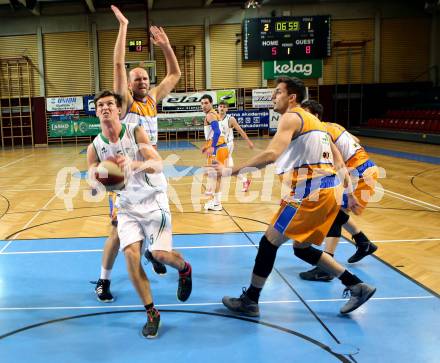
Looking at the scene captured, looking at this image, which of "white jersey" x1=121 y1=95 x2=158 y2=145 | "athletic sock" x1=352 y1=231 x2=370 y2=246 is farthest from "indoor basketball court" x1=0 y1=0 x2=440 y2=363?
"athletic sock" x1=352 y1=231 x2=370 y2=246

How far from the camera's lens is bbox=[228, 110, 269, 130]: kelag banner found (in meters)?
23.8

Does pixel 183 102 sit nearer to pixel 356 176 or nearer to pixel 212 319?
pixel 356 176

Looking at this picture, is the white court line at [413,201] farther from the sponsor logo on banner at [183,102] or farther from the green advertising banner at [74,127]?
the green advertising banner at [74,127]

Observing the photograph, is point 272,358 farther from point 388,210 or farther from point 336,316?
point 388,210

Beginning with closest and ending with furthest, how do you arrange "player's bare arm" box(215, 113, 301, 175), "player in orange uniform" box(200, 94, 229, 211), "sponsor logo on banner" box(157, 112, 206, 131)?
"player's bare arm" box(215, 113, 301, 175) → "player in orange uniform" box(200, 94, 229, 211) → "sponsor logo on banner" box(157, 112, 206, 131)

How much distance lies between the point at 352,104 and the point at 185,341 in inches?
915

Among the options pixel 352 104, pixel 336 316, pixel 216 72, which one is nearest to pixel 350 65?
pixel 352 104

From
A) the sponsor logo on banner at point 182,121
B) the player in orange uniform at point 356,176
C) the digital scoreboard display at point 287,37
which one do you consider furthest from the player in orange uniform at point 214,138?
the digital scoreboard display at point 287,37

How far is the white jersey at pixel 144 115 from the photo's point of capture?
4.60 m

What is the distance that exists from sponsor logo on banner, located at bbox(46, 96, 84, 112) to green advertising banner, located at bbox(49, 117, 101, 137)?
57cm

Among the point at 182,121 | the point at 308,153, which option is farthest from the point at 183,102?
the point at 308,153

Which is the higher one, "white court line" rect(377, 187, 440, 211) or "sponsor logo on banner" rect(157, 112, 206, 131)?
"sponsor logo on banner" rect(157, 112, 206, 131)

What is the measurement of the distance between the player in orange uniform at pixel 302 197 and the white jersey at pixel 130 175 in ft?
3.16

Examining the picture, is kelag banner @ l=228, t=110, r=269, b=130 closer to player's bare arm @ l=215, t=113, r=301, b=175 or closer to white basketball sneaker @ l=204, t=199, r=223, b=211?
white basketball sneaker @ l=204, t=199, r=223, b=211
